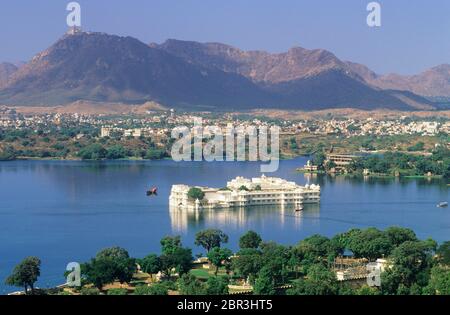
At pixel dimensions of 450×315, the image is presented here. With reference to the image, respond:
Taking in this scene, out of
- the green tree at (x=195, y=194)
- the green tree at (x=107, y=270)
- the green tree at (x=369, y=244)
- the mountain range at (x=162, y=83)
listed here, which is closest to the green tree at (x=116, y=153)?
the green tree at (x=195, y=194)

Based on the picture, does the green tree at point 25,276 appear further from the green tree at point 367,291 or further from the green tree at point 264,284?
the green tree at point 367,291

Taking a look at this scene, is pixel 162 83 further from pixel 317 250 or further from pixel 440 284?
pixel 440 284

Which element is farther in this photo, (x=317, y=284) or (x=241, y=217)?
(x=241, y=217)

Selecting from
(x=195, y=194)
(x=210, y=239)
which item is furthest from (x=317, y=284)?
(x=195, y=194)

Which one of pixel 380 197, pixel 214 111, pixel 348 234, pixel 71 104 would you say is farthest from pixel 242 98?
pixel 348 234

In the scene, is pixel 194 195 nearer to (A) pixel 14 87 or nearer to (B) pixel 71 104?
(B) pixel 71 104
